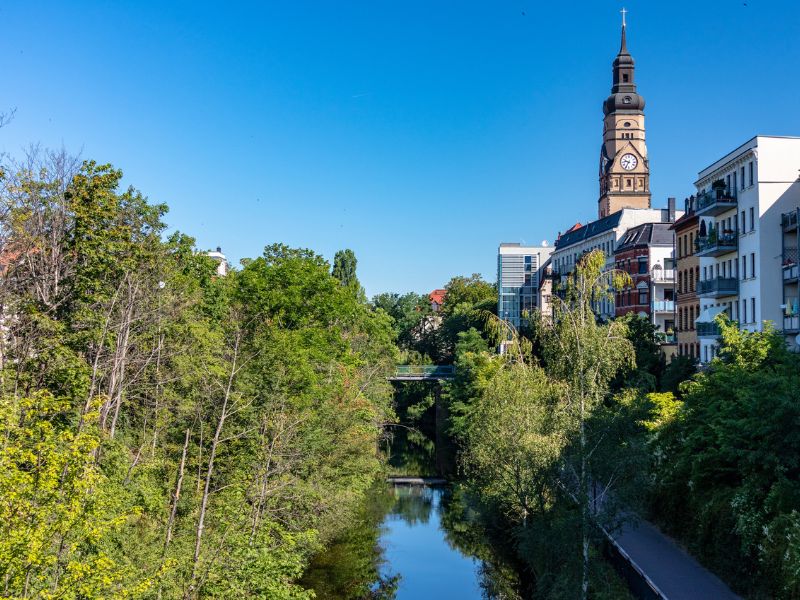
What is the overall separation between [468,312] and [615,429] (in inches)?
3119

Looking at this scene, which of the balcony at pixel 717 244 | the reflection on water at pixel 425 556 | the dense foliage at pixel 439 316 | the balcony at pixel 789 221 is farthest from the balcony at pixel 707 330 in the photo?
the dense foliage at pixel 439 316

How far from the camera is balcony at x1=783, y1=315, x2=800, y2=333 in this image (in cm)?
4140

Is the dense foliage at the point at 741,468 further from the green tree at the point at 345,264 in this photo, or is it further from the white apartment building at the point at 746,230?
the green tree at the point at 345,264

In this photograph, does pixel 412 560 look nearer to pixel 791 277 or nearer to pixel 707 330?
Answer: pixel 707 330

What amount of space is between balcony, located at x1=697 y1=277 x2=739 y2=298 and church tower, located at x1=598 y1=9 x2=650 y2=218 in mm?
78843

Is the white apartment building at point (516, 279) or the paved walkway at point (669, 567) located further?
the white apartment building at point (516, 279)

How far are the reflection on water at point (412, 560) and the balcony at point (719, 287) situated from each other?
19407 mm

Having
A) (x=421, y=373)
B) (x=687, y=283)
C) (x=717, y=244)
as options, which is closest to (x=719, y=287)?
(x=717, y=244)

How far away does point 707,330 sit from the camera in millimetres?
50969

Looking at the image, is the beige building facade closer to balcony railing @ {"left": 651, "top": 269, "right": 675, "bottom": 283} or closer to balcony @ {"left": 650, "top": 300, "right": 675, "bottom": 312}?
balcony @ {"left": 650, "top": 300, "right": 675, "bottom": 312}

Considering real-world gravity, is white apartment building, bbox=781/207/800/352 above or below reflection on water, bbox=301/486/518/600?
above

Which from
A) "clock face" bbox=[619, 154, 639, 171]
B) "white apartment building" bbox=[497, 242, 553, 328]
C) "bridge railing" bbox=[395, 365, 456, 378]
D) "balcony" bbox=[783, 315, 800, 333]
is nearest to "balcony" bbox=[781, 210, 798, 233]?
"balcony" bbox=[783, 315, 800, 333]

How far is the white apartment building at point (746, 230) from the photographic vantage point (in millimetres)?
44781

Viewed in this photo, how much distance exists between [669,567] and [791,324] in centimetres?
1750
